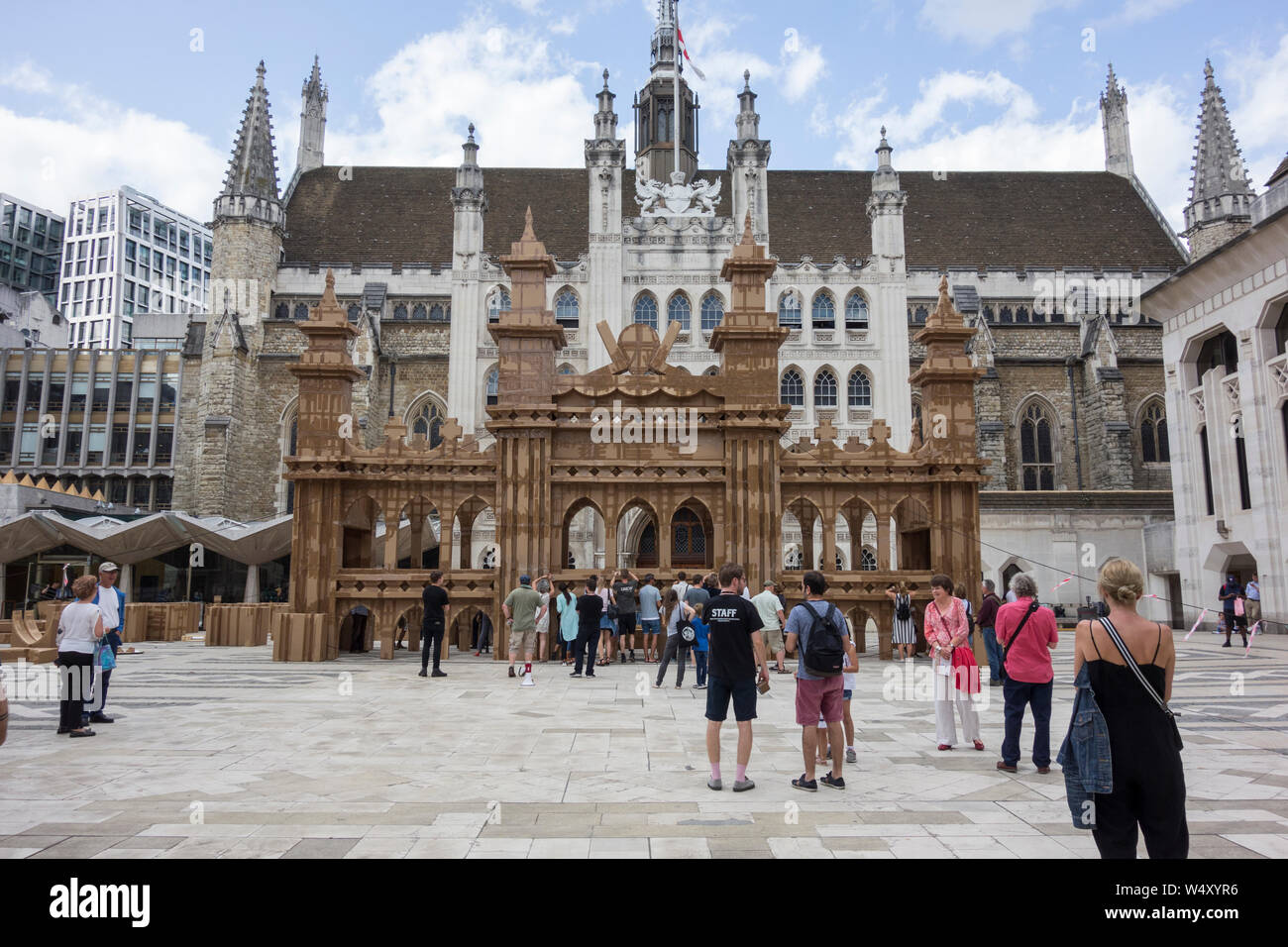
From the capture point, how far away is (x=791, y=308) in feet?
130

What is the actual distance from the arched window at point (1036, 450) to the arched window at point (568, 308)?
21646 millimetres

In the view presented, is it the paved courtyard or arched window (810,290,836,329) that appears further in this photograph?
arched window (810,290,836,329)

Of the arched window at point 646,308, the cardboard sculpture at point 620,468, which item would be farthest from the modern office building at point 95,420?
the cardboard sculpture at point 620,468

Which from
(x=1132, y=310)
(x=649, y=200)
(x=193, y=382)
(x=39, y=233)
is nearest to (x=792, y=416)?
(x=649, y=200)

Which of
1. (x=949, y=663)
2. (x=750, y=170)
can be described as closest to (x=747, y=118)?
(x=750, y=170)

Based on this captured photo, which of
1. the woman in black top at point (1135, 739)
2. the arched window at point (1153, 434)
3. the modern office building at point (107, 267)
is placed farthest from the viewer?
the modern office building at point (107, 267)

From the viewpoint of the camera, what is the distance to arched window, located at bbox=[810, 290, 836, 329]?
39500 mm

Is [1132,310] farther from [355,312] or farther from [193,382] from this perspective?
[193,382]

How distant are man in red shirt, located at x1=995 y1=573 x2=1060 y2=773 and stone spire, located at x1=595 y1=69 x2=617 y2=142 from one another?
3507cm

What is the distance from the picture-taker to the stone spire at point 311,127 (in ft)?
173

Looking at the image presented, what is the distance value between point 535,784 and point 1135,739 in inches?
174

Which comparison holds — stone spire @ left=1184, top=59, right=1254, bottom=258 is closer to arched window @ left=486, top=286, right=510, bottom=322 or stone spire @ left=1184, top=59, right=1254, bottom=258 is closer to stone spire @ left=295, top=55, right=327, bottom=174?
arched window @ left=486, top=286, right=510, bottom=322

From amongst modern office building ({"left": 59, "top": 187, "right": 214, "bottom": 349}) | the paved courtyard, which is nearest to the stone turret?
the paved courtyard

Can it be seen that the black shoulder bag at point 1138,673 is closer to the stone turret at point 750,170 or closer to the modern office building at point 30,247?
the stone turret at point 750,170
